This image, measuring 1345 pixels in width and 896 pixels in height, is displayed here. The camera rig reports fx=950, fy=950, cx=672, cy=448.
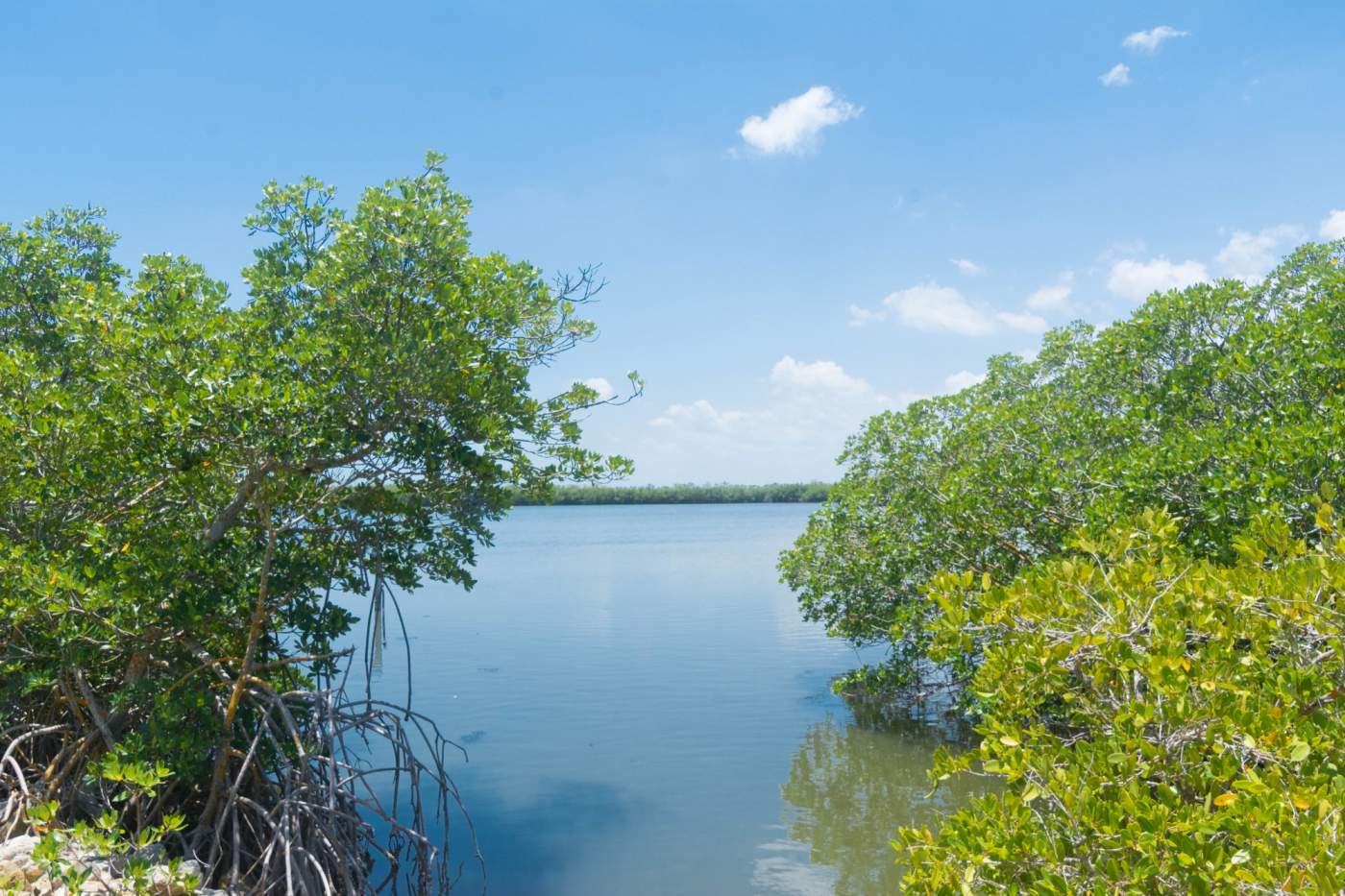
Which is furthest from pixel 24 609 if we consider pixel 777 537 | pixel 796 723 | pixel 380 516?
pixel 777 537

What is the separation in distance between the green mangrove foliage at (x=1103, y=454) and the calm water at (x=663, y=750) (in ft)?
5.30

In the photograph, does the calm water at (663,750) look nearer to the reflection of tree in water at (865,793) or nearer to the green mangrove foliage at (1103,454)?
the reflection of tree in water at (865,793)

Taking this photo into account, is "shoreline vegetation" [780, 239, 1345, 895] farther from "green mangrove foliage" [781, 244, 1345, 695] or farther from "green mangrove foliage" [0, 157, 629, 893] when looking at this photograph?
"green mangrove foliage" [0, 157, 629, 893]

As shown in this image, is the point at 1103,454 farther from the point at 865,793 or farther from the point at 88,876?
the point at 88,876

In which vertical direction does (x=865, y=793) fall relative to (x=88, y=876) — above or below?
below

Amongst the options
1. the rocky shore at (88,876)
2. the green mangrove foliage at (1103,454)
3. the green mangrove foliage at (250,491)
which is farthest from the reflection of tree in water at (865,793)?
the rocky shore at (88,876)

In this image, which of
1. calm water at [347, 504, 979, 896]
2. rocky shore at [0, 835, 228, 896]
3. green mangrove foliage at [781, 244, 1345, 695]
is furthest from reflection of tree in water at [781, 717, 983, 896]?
rocky shore at [0, 835, 228, 896]

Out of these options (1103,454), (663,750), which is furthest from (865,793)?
(1103,454)

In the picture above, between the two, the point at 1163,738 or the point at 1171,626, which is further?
the point at 1171,626

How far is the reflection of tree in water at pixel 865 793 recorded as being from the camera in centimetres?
821

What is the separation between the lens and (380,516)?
6973 millimetres

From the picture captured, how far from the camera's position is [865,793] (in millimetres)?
9867

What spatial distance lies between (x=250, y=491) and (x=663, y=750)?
6.54 m

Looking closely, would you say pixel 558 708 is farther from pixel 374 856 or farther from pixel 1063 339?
pixel 1063 339
